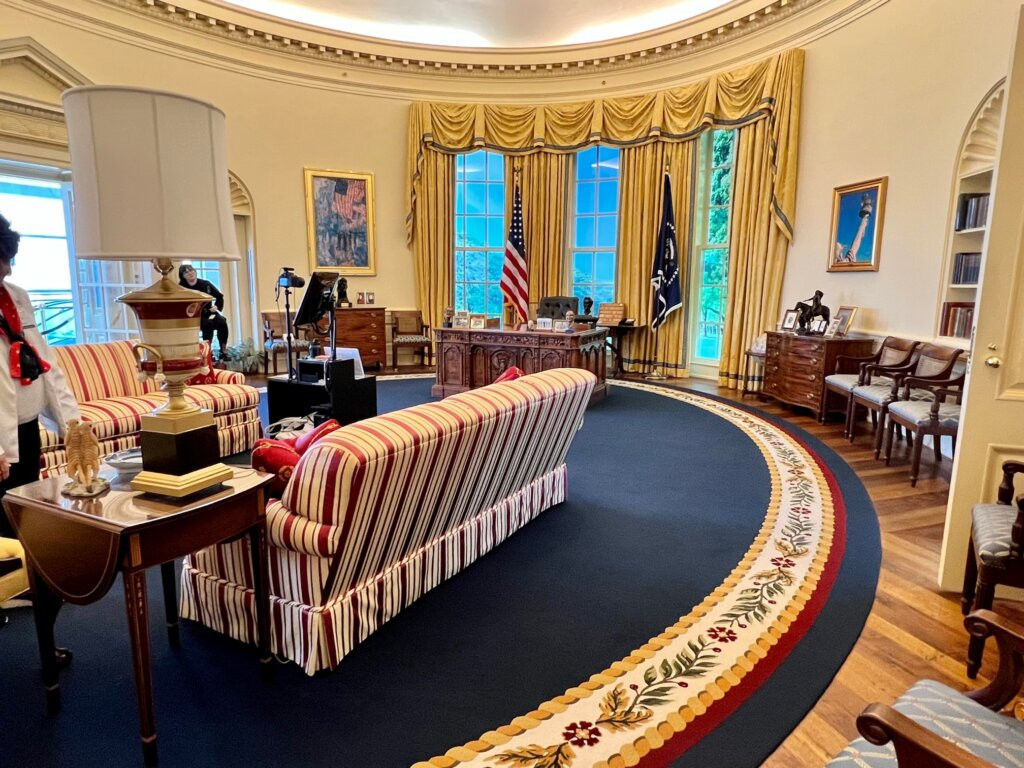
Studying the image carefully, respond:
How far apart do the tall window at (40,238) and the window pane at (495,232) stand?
5.70 meters

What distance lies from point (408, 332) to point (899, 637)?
792 centimetres

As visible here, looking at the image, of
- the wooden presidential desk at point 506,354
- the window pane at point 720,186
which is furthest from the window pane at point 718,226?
the wooden presidential desk at point 506,354

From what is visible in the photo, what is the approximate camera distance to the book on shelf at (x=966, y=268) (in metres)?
4.86

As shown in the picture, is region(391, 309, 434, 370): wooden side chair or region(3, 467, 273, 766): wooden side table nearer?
region(3, 467, 273, 766): wooden side table

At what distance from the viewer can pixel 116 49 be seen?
7.03 metres

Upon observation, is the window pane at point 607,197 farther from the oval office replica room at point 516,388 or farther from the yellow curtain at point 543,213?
the yellow curtain at point 543,213

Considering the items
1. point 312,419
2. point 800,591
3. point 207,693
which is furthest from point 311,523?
point 312,419

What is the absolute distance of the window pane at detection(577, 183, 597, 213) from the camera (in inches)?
365

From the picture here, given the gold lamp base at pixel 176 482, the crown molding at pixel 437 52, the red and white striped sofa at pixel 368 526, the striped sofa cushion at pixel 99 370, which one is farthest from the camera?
the crown molding at pixel 437 52

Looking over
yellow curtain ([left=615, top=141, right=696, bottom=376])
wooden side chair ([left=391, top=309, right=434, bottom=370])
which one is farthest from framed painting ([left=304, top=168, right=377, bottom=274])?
yellow curtain ([left=615, top=141, right=696, bottom=376])

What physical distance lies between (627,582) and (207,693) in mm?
1794

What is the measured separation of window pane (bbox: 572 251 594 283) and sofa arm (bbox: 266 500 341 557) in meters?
7.93

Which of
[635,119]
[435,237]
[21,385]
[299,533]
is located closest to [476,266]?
[435,237]

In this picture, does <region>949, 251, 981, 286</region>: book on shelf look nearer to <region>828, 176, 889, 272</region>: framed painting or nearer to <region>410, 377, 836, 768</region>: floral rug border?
<region>828, 176, 889, 272</region>: framed painting
